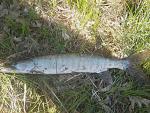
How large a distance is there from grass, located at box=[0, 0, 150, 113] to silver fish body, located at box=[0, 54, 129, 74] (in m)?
0.15

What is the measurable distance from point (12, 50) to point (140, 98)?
1.44 m

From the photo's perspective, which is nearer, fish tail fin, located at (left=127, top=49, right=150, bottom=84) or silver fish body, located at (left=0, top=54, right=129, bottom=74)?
silver fish body, located at (left=0, top=54, right=129, bottom=74)

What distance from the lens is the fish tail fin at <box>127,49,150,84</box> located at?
14.1 ft

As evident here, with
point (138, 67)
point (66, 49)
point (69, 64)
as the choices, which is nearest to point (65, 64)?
point (69, 64)

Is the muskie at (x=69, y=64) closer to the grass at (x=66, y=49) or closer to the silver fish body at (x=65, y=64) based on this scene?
the silver fish body at (x=65, y=64)

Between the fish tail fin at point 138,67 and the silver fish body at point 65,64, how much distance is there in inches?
2.4

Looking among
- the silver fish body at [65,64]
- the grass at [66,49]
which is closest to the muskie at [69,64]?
the silver fish body at [65,64]

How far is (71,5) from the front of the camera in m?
4.72

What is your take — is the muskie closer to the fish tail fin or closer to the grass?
the fish tail fin

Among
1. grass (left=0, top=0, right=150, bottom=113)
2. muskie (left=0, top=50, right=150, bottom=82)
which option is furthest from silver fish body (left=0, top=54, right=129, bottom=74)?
grass (left=0, top=0, right=150, bottom=113)

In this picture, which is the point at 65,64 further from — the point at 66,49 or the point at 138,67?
the point at 138,67

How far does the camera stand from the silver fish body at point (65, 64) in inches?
164

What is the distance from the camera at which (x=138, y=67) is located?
439 cm

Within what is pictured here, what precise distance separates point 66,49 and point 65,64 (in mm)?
346
